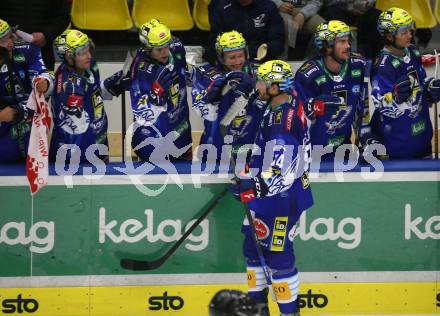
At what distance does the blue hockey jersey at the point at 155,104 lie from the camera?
8086 millimetres

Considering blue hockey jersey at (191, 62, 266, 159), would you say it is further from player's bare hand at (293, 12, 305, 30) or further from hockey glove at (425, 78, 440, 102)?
player's bare hand at (293, 12, 305, 30)

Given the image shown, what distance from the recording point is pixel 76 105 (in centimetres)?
791

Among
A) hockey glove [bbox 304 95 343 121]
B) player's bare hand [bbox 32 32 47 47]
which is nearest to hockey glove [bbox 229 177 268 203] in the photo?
hockey glove [bbox 304 95 343 121]

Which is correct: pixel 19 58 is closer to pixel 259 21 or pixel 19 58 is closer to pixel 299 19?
pixel 259 21

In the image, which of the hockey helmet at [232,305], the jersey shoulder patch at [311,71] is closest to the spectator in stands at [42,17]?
the jersey shoulder patch at [311,71]

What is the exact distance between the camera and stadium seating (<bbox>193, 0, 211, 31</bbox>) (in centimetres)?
1031

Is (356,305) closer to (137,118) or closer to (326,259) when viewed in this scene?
(326,259)

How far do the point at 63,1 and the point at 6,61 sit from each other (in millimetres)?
1661

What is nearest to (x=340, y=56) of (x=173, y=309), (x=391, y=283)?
(x=391, y=283)

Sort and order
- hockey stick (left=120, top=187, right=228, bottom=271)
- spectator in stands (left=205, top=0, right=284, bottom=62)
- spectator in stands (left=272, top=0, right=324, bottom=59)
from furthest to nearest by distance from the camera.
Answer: spectator in stands (left=272, top=0, right=324, bottom=59) < spectator in stands (left=205, top=0, right=284, bottom=62) < hockey stick (left=120, top=187, right=228, bottom=271)

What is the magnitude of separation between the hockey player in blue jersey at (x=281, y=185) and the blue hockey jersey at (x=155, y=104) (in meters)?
1.08

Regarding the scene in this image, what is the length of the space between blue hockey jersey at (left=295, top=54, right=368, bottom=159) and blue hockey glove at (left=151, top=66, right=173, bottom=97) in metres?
0.91

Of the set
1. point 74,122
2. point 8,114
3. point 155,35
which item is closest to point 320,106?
point 155,35

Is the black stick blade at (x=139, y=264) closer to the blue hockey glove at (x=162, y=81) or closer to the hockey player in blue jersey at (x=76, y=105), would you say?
the hockey player in blue jersey at (x=76, y=105)
